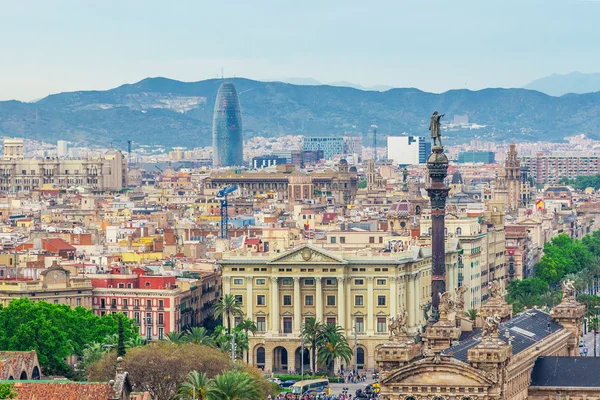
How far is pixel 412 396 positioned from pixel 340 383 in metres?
39.5

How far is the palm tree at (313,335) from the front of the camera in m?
114

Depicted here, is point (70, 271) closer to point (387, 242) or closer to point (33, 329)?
point (387, 242)

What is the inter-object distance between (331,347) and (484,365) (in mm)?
43668

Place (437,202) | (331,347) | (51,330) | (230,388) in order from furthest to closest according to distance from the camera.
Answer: (331,347), (51,330), (437,202), (230,388)

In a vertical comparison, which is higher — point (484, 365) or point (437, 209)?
point (437, 209)

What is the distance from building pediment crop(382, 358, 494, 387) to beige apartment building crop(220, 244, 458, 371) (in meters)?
48.7

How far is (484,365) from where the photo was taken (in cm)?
7019

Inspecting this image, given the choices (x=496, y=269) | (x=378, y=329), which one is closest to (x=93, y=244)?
(x=496, y=269)

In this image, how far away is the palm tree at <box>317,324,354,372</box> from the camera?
113m

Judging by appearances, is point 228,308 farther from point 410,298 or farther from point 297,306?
point 410,298

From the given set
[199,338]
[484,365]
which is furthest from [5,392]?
[199,338]

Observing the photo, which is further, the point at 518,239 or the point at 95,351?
the point at 518,239

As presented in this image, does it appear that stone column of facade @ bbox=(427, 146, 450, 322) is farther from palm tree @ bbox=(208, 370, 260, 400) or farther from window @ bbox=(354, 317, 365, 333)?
window @ bbox=(354, 317, 365, 333)

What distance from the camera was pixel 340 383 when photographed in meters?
110
